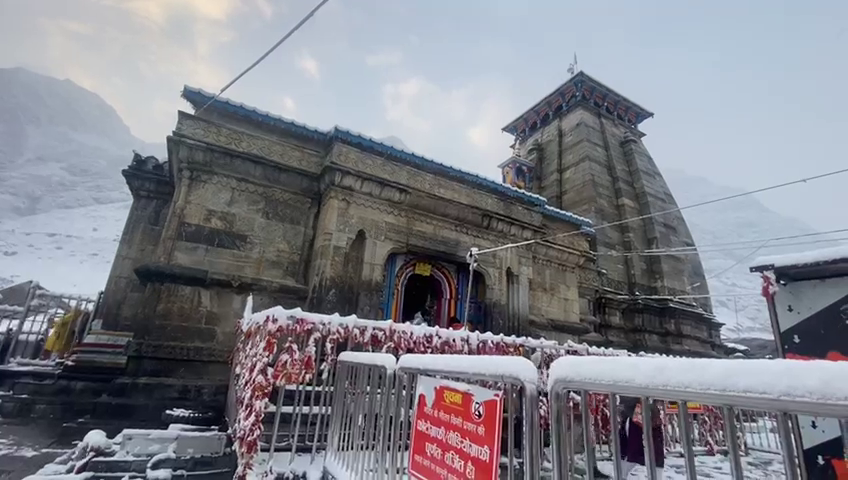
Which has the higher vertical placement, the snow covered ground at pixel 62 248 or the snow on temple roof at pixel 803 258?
the snow covered ground at pixel 62 248

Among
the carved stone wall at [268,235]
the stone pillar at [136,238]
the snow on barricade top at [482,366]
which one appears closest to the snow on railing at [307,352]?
the snow on barricade top at [482,366]

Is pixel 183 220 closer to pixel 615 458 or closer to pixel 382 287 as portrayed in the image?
pixel 382 287

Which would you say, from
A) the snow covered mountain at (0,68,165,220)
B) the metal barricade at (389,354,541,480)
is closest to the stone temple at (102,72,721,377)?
the metal barricade at (389,354,541,480)

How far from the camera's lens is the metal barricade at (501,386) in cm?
177

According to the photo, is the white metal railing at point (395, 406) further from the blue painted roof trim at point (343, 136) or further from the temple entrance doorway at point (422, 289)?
the blue painted roof trim at point (343, 136)

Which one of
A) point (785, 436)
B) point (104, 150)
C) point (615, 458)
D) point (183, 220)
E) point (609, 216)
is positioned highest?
point (104, 150)

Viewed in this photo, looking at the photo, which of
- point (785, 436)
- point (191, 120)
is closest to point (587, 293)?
point (191, 120)

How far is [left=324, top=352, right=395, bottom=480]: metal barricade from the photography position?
3.24 metres

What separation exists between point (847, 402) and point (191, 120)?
9962 millimetres

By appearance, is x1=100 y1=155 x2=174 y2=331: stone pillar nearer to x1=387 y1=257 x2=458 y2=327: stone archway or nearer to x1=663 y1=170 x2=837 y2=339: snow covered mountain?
x1=387 y1=257 x2=458 y2=327: stone archway

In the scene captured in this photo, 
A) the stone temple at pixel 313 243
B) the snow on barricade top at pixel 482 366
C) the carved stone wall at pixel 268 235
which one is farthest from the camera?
the stone temple at pixel 313 243

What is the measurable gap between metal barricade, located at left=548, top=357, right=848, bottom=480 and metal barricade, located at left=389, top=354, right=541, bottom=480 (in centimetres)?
19

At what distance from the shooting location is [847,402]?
86cm

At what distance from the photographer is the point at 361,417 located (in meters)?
3.66
